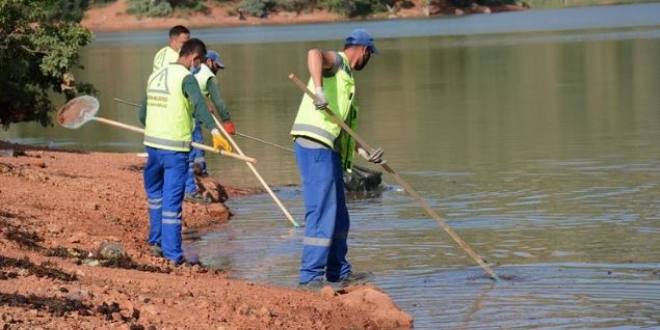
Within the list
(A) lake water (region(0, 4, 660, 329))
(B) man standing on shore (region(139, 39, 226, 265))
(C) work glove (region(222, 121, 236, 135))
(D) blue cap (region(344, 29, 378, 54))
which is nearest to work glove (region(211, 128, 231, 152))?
(C) work glove (region(222, 121, 236, 135))

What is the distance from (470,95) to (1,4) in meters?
13.2

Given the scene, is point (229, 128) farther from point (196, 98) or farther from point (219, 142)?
point (196, 98)

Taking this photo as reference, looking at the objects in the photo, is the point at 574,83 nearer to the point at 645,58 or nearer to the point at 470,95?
the point at 470,95

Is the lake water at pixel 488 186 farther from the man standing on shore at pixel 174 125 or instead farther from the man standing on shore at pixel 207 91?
the man standing on shore at pixel 174 125

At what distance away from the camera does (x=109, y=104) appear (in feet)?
99.0

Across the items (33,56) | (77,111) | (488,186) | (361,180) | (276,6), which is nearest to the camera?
(77,111)

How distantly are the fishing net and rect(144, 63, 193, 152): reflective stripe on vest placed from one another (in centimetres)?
442

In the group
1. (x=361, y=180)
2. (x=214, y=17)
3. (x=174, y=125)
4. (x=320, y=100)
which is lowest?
(x=214, y=17)

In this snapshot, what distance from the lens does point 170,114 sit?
10.6 meters

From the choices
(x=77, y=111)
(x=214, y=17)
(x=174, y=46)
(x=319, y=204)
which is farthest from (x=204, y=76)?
(x=214, y=17)

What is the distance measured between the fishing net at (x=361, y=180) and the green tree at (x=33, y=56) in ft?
14.3

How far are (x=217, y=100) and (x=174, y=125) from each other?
178cm

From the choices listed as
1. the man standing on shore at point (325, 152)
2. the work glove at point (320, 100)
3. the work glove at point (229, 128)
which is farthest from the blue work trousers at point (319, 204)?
the work glove at point (229, 128)

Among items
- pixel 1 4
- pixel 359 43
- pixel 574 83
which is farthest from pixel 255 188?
pixel 574 83
